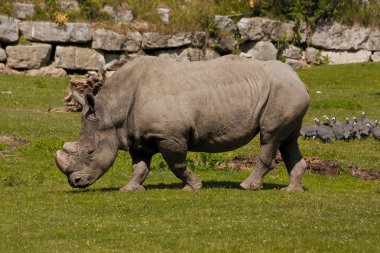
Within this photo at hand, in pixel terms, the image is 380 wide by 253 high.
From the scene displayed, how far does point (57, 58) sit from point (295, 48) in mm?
10317

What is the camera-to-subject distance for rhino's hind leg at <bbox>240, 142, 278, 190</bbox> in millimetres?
17766

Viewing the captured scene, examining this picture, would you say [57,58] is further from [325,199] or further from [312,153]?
[325,199]

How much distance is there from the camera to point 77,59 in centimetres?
3909

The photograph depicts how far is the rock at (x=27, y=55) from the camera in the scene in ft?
126

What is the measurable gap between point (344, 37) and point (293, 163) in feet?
86.2

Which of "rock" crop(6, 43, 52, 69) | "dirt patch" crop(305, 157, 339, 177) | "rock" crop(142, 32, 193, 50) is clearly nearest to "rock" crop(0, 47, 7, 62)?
"rock" crop(6, 43, 52, 69)

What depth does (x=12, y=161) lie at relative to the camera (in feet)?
73.0

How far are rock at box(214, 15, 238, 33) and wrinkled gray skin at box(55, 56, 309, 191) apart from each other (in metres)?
24.0

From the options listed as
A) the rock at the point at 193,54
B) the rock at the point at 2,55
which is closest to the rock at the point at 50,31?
the rock at the point at 2,55

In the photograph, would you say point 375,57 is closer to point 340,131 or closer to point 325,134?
point 340,131

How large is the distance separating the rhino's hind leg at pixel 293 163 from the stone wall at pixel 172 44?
21.0 metres

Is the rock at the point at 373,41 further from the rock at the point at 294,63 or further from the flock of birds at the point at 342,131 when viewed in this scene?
the flock of birds at the point at 342,131

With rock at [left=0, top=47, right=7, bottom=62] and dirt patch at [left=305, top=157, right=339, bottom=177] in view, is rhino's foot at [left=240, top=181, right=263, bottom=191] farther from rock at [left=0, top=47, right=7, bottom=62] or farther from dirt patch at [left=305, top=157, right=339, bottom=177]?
rock at [left=0, top=47, right=7, bottom=62]

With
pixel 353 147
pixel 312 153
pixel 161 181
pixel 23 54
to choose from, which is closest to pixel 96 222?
pixel 161 181
